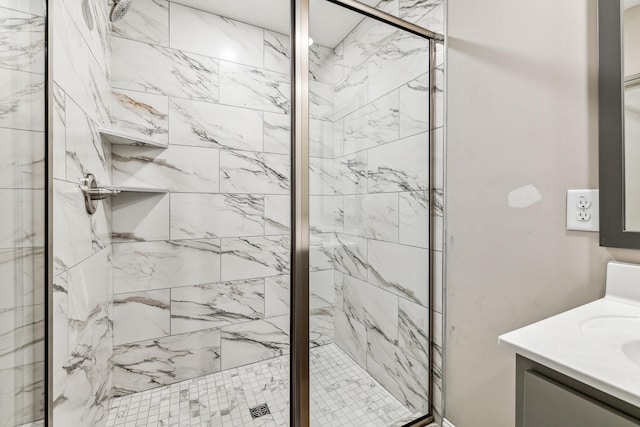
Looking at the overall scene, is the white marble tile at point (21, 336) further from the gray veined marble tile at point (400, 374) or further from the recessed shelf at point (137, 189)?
the gray veined marble tile at point (400, 374)

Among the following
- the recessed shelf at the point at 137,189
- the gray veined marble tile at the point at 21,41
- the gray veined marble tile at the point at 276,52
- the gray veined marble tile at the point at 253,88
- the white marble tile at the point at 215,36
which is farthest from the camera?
the gray veined marble tile at the point at 276,52

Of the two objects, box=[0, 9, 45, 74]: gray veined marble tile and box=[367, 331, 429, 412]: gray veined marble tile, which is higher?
box=[0, 9, 45, 74]: gray veined marble tile

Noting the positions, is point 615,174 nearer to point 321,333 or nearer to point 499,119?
point 499,119

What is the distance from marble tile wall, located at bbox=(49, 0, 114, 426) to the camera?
0.88 m

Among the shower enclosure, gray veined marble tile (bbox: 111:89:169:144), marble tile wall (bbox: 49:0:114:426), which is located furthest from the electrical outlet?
gray veined marble tile (bbox: 111:89:169:144)

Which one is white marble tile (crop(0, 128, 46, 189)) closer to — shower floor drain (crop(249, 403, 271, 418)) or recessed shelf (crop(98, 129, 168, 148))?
recessed shelf (crop(98, 129, 168, 148))

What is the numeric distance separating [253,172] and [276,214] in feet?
1.11

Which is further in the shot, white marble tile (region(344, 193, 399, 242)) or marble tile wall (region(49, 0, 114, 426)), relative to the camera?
white marble tile (region(344, 193, 399, 242))

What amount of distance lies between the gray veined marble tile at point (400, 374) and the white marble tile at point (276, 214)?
1045 millimetres

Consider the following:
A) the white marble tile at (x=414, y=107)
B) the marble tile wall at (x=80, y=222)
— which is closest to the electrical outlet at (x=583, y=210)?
the white marble tile at (x=414, y=107)

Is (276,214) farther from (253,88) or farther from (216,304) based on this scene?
(253,88)

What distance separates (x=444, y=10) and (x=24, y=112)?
1598 millimetres

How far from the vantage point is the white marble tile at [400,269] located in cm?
131

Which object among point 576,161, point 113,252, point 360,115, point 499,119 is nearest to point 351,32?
point 360,115
